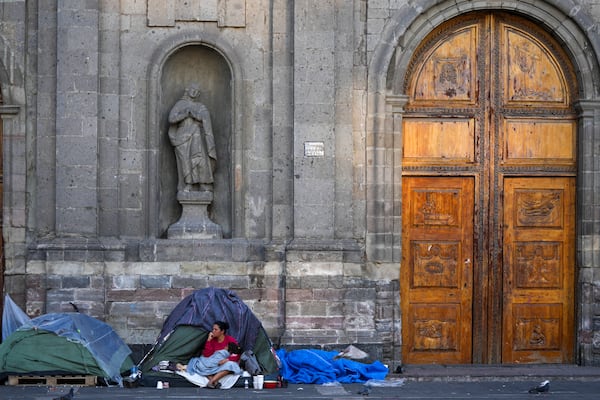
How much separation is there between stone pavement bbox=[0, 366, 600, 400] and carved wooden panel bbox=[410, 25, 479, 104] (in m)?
3.85

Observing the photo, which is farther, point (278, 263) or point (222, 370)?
point (278, 263)

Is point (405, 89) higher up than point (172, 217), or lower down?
higher up

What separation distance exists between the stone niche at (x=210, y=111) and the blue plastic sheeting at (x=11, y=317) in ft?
7.12

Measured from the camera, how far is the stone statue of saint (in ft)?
46.2

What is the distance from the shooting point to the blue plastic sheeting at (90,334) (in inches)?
→ 500

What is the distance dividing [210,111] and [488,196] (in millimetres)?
4139

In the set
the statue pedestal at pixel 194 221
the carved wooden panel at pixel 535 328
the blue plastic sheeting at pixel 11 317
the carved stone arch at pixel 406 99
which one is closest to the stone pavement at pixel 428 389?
the carved wooden panel at pixel 535 328

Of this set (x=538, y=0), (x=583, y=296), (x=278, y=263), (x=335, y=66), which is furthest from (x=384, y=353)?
(x=538, y=0)

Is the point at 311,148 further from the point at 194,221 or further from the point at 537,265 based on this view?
the point at 537,265

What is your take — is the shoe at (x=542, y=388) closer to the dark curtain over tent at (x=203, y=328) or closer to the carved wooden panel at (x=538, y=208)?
the carved wooden panel at (x=538, y=208)

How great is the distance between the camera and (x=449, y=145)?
47.6 feet

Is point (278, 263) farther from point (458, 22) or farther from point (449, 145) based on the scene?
point (458, 22)

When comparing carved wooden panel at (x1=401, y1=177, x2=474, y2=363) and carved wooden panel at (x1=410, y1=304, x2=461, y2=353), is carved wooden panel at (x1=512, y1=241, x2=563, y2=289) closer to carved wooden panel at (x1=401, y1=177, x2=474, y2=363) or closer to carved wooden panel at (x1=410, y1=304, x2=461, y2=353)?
carved wooden panel at (x1=401, y1=177, x2=474, y2=363)

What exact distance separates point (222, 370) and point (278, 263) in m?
1.99
